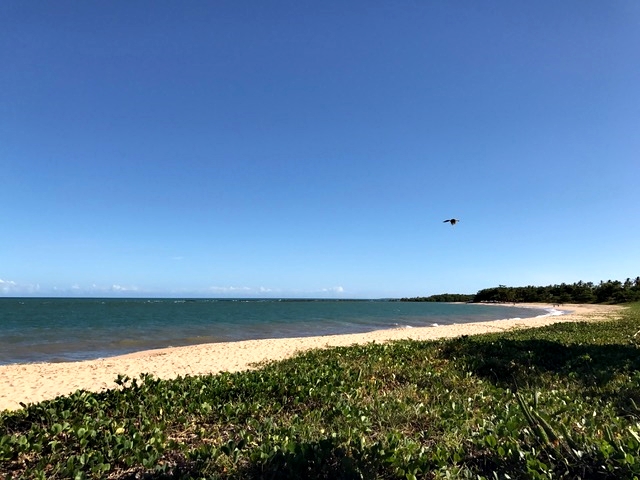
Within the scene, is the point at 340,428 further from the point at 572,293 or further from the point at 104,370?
the point at 572,293

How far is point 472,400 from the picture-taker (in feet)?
19.3

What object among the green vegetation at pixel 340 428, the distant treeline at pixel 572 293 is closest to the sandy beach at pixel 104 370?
the green vegetation at pixel 340 428

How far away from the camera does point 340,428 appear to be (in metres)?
4.60

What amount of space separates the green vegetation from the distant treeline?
363ft

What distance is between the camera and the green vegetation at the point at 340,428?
11.4ft

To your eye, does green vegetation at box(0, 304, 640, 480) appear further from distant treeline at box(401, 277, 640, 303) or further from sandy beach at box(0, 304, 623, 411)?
distant treeline at box(401, 277, 640, 303)

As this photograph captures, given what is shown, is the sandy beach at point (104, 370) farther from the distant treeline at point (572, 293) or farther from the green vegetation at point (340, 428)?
the distant treeline at point (572, 293)

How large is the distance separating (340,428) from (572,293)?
140341 mm

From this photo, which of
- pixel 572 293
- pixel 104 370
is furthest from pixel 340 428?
pixel 572 293

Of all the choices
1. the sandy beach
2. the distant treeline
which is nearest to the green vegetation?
A: the sandy beach

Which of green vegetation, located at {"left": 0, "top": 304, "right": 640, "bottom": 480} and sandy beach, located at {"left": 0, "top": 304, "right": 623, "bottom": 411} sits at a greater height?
green vegetation, located at {"left": 0, "top": 304, "right": 640, "bottom": 480}

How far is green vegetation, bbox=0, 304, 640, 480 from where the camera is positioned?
3.49 metres

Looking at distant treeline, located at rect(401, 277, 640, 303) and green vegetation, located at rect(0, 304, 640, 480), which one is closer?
green vegetation, located at rect(0, 304, 640, 480)

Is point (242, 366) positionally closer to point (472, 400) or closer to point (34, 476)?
point (472, 400)
